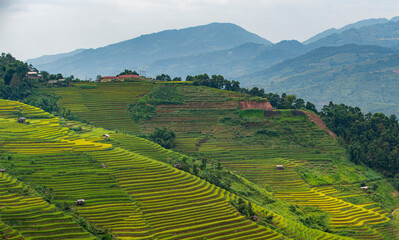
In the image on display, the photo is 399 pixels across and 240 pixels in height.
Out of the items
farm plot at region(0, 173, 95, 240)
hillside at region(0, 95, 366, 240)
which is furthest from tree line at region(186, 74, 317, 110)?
farm plot at region(0, 173, 95, 240)

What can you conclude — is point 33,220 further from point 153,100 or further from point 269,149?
point 153,100

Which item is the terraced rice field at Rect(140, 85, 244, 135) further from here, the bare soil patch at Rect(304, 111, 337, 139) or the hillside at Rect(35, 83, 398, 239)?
the bare soil patch at Rect(304, 111, 337, 139)

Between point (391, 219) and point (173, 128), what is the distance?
1401 inches

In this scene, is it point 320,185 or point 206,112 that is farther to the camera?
point 206,112

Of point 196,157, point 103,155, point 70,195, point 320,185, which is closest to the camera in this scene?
point 70,195

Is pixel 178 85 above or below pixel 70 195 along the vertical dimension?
above

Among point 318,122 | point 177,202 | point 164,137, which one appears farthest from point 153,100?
point 177,202

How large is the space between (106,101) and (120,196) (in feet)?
144

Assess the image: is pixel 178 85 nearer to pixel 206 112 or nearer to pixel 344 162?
pixel 206 112

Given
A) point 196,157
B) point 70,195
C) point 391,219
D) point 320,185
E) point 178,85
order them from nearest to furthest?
point 70,195, point 391,219, point 320,185, point 196,157, point 178,85

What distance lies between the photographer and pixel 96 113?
255 feet

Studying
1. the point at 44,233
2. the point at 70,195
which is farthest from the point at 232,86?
the point at 44,233

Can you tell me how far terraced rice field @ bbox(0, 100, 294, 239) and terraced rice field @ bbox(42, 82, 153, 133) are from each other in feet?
72.6

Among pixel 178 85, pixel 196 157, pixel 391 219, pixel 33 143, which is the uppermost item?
pixel 178 85
